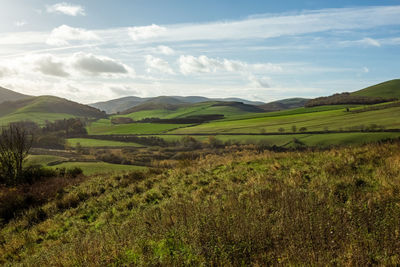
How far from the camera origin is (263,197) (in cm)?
802

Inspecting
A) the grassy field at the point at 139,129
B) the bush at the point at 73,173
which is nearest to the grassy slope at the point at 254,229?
the bush at the point at 73,173

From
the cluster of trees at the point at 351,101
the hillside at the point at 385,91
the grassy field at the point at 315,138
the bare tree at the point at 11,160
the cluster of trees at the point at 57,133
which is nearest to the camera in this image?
the bare tree at the point at 11,160

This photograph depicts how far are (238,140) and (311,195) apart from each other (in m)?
55.7

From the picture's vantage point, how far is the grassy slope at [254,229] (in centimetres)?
474

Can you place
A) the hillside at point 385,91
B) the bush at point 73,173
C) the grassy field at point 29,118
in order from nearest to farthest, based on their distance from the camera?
the bush at point 73,173 → the hillside at point 385,91 → the grassy field at point 29,118

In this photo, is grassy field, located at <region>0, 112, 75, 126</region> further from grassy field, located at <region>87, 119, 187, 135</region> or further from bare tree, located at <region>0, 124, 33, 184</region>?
bare tree, located at <region>0, 124, 33, 184</region>

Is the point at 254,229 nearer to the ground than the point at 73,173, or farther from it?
farther from it

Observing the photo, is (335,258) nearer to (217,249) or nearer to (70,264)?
(217,249)

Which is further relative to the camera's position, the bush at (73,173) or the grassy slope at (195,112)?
the grassy slope at (195,112)

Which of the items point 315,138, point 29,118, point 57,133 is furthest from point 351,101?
point 29,118

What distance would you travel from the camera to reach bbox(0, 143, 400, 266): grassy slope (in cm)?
474

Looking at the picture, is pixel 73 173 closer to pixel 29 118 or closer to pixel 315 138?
pixel 315 138

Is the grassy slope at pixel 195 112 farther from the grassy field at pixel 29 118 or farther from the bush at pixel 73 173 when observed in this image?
the bush at pixel 73 173

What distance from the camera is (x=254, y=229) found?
18.4ft
